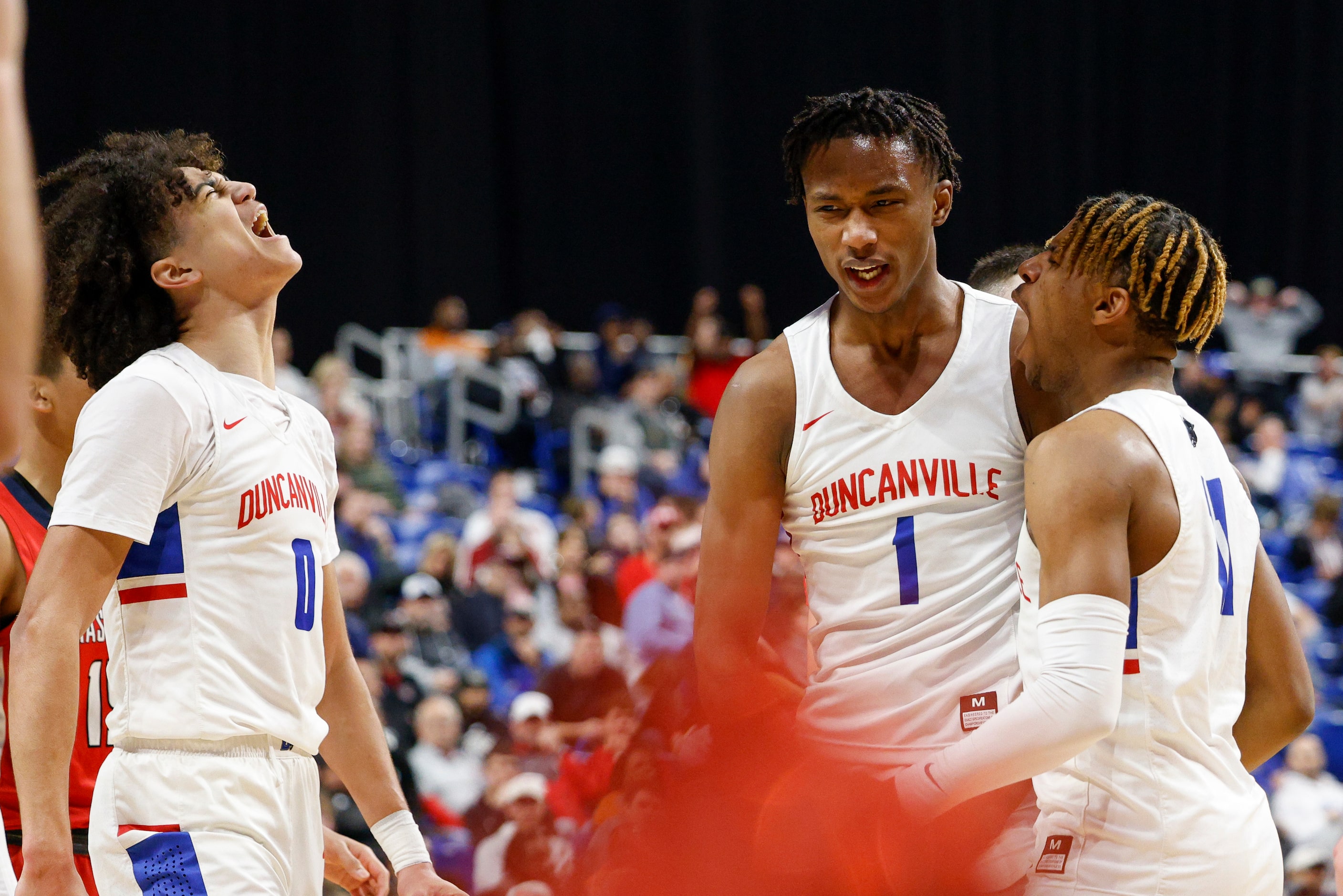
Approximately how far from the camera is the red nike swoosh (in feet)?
10.3

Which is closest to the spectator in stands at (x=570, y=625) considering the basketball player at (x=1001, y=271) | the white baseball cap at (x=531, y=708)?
the white baseball cap at (x=531, y=708)

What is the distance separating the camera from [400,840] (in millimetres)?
3057

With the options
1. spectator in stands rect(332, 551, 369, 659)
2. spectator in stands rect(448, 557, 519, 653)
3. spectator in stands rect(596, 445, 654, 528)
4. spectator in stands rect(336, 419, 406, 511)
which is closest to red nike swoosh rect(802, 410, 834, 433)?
spectator in stands rect(332, 551, 369, 659)

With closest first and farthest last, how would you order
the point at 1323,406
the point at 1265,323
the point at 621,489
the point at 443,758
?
the point at 443,758
the point at 621,489
the point at 1323,406
the point at 1265,323

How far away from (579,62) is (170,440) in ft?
60.2

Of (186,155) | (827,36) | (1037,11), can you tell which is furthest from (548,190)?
(186,155)

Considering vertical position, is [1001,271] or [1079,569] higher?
[1001,271]

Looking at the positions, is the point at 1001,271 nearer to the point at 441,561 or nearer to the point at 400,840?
the point at 400,840

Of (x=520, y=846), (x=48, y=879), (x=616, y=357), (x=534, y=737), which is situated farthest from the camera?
(x=616, y=357)

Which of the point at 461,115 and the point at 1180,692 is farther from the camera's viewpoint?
the point at 461,115

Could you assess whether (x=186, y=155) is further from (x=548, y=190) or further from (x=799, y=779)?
(x=548, y=190)

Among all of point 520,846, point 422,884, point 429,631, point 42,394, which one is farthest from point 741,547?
point 429,631

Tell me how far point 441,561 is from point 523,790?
365 centimetres

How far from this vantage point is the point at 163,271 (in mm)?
2805
